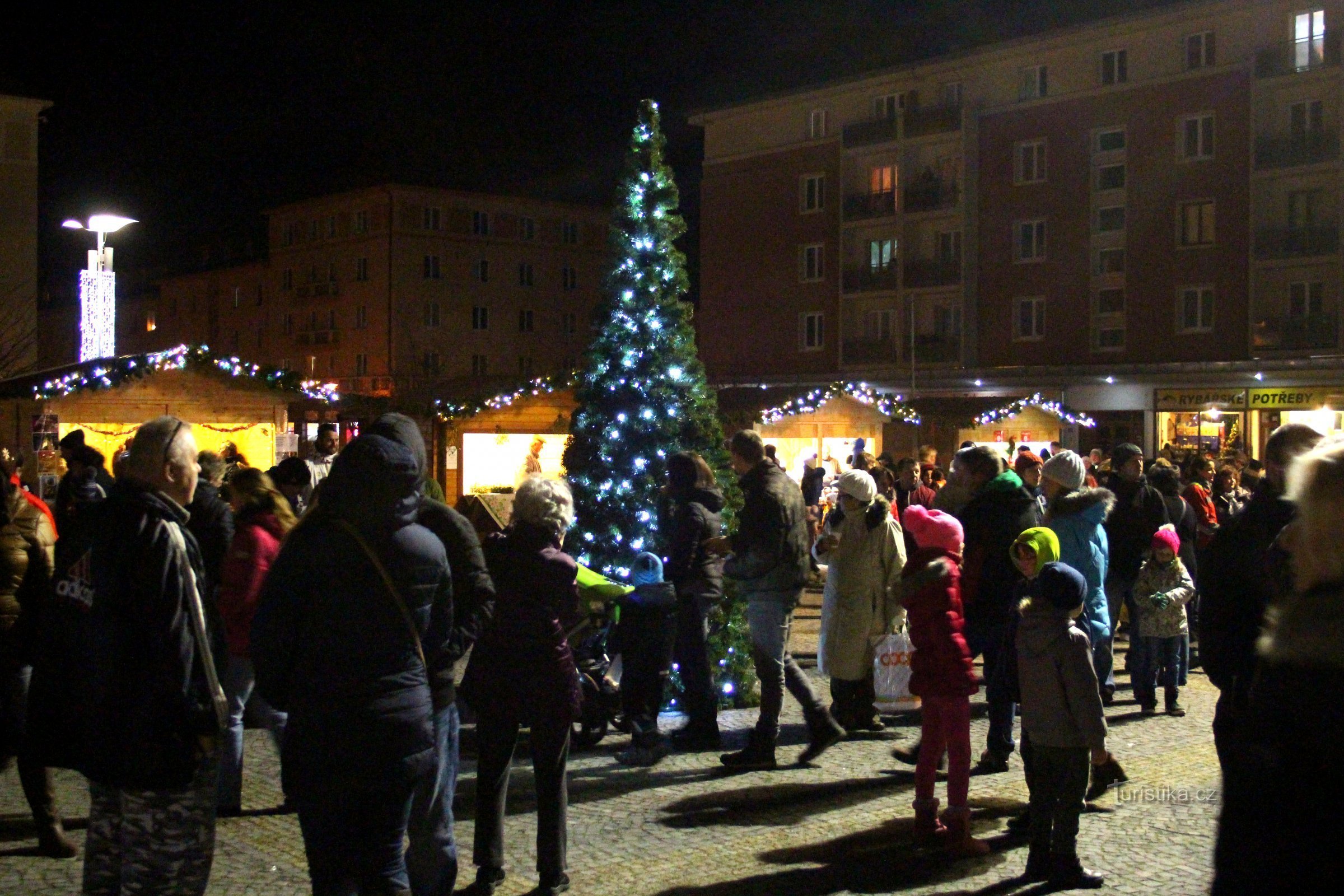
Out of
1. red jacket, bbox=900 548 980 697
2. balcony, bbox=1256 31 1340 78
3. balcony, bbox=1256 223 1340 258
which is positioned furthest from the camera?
balcony, bbox=1256 223 1340 258

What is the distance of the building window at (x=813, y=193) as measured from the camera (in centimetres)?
4866

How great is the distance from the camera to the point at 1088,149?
1644 inches

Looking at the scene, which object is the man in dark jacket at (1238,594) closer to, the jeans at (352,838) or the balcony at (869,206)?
the jeans at (352,838)

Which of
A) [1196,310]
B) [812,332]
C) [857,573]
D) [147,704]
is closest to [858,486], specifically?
[857,573]

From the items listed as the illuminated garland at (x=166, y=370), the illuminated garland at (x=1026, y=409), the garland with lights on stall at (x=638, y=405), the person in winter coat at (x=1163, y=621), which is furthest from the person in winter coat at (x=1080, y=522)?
the illuminated garland at (x=1026, y=409)

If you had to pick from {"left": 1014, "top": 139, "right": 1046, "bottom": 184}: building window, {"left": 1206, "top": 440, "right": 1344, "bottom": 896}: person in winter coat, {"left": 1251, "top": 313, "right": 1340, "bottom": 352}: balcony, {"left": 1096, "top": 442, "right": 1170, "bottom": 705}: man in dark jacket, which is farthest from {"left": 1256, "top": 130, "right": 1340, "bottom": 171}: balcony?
{"left": 1206, "top": 440, "right": 1344, "bottom": 896}: person in winter coat

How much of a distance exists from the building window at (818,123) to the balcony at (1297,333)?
677 inches

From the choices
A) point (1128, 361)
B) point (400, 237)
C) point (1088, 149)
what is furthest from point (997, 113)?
point (400, 237)

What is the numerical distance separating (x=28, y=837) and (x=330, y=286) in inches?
2371

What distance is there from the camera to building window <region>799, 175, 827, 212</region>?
4866cm

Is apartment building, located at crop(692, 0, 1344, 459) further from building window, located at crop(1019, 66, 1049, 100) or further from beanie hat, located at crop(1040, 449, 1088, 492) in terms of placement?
beanie hat, located at crop(1040, 449, 1088, 492)

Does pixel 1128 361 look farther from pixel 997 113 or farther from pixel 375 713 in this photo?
pixel 375 713

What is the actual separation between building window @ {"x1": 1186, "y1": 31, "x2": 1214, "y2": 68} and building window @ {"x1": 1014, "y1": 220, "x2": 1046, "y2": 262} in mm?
6491

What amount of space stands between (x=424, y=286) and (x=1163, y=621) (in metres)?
55.6
